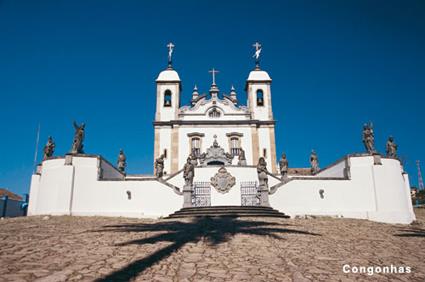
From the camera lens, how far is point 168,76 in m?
35.6

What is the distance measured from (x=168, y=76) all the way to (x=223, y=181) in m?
18.6

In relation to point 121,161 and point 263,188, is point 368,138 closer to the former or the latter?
point 263,188

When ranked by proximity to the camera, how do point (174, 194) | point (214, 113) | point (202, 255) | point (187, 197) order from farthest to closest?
point (214, 113) → point (174, 194) → point (187, 197) → point (202, 255)

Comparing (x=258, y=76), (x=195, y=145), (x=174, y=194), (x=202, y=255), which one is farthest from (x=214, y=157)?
(x=202, y=255)

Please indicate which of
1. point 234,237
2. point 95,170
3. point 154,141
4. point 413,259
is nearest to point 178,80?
point 154,141

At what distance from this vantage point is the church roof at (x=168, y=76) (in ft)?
116

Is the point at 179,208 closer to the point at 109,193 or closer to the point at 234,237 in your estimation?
the point at 109,193

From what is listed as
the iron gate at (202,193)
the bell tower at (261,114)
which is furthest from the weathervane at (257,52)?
the iron gate at (202,193)

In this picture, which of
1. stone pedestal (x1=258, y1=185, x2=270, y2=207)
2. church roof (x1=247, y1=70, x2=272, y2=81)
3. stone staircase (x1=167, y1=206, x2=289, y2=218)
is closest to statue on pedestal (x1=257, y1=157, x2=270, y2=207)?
stone pedestal (x1=258, y1=185, x2=270, y2=207)

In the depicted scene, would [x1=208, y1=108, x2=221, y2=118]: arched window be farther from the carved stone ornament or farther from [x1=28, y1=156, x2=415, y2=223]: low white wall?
[x1=28, y1=156, x2=415, y2=223]: low white wall

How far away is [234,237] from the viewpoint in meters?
9.20

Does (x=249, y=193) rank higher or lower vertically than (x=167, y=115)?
lower

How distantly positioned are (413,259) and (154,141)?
26.9 meters

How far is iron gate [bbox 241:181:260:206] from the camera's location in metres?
19.8
